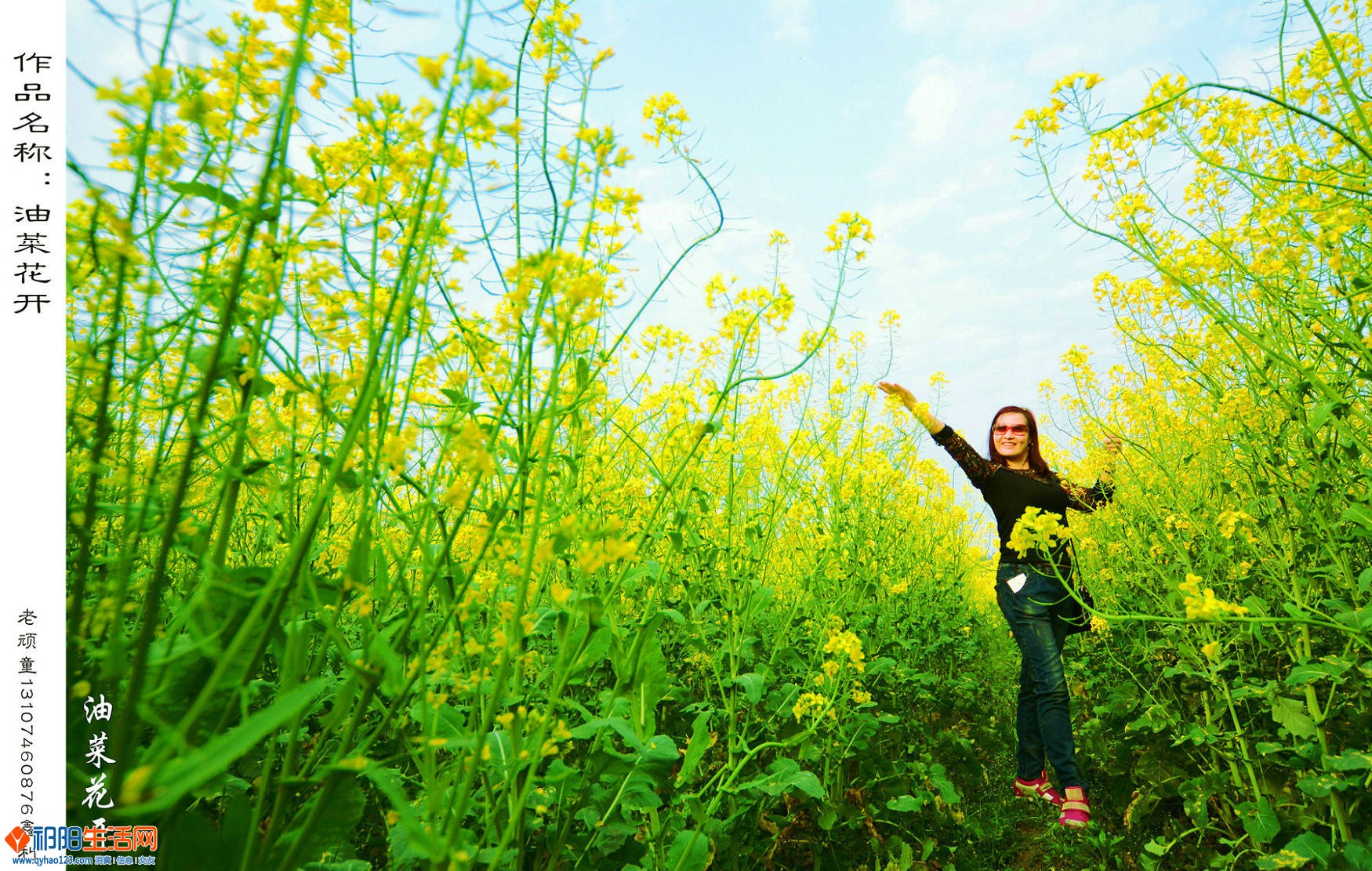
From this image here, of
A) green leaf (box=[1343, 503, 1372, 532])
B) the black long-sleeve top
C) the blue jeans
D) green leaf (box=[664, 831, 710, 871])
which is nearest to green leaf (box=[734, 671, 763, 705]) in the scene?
green leaf (box=[664, 831, 710, 871])

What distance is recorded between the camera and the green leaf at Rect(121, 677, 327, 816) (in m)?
0.55

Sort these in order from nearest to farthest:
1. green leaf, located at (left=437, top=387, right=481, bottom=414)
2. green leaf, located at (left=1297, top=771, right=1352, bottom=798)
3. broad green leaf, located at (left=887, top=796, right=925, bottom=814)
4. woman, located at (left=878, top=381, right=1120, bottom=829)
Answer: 1. green leaf, located at (left=437, top=387, right=481, bottom=414)
2. green leaf, located at (left=1297, top=771, right=1352, bottom=798)
3. broad green leaf, located at (left=887, top=796, right=925, bottom=814)
4. woman, located at (left=878, top=381, right=1120, bottom=829)

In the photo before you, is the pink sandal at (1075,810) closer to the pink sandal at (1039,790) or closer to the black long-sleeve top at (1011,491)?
the pink sandal at (1039,790)

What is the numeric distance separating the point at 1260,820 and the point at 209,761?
3.14 metres

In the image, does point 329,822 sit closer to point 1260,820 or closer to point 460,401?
point 460,401

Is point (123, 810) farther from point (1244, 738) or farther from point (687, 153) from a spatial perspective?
point (1244, 738)

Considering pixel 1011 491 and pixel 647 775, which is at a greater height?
pixel 1011 491

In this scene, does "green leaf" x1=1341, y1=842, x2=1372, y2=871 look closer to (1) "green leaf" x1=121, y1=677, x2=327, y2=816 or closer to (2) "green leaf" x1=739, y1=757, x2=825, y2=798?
(2) "green leaf" x1=739, y1=757, x2=825, y2=798

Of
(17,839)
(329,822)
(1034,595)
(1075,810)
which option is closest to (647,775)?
(329,822)

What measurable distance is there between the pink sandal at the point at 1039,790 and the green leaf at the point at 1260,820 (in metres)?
1.30

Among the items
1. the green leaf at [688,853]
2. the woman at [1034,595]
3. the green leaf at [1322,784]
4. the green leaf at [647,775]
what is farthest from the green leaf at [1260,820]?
the green leaf at [647,775]

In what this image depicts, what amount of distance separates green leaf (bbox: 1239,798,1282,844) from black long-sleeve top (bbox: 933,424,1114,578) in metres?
1.57

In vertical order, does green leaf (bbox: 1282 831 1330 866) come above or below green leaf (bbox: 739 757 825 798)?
below

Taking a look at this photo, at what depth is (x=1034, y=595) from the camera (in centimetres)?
401
